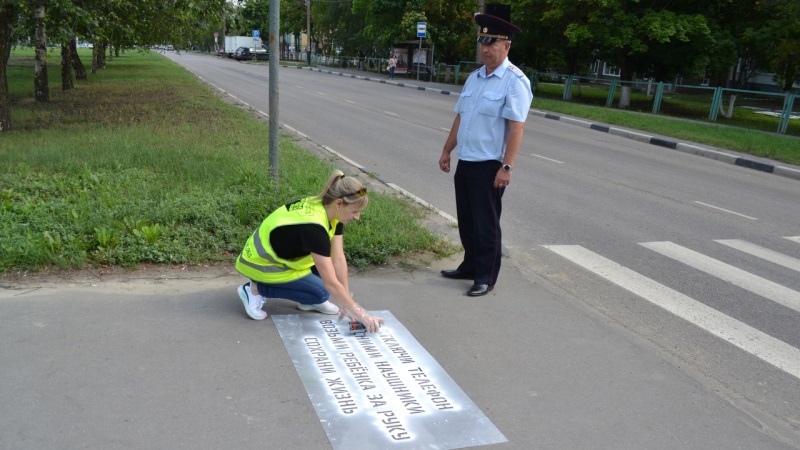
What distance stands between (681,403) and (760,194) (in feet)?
26.6

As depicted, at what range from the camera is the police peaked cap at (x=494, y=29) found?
475 cm

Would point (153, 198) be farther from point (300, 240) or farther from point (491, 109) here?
point (491, 109)

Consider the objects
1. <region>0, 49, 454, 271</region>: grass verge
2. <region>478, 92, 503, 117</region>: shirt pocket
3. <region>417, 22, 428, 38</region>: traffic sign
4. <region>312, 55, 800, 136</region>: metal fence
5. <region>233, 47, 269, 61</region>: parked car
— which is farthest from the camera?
<region>233, 47, 269, 61</region>: parked car

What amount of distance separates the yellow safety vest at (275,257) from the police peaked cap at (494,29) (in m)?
1.78

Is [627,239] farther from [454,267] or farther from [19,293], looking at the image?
[19,293]

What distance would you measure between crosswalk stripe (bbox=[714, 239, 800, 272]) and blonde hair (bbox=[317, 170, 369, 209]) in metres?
4.70

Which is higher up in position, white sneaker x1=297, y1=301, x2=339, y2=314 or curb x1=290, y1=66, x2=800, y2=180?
white sneaker x1=297, y1=301, x2=339, y2=314

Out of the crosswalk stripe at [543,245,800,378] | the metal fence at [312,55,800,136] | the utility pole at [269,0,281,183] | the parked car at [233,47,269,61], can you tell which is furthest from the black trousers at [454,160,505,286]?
the parked car at [233,47,269,61]

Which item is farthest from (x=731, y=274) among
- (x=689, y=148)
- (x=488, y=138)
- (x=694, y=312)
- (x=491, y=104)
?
(x=689, y=148)

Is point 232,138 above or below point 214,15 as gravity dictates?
below

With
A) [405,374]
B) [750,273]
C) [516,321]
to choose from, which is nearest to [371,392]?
[405,374]

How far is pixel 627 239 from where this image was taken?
7.11 meters

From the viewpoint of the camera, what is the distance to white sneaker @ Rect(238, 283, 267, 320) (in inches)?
172

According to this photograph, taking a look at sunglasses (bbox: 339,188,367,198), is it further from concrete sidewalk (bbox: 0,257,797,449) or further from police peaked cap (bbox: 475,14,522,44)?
police peaked cap (bbox: 475,14,522,44)
